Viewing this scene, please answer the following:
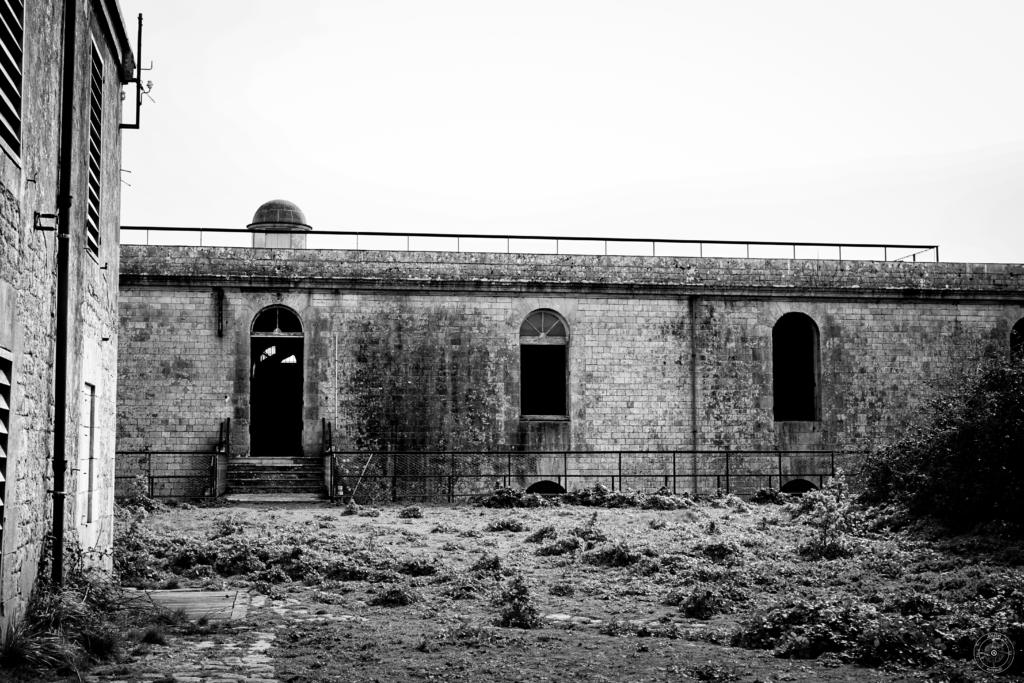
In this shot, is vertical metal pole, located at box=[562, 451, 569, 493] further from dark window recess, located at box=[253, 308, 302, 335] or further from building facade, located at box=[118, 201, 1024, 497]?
Answer: dark window recess, located at box=[253, 308, 302, 335]

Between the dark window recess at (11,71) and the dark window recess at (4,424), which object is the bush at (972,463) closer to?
the dark window recess at (4,424)

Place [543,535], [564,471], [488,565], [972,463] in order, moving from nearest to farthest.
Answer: [488,565] < [972,463] < [543,535] < [564,471]

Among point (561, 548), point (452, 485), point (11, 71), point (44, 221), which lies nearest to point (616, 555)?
point (561, 548)

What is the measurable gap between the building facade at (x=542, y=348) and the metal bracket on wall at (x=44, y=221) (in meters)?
14.4

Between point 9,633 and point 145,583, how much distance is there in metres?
4.67

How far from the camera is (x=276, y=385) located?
26031mm

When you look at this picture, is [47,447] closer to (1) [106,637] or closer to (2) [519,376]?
(1) [106,637]

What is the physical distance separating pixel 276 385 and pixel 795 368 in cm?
1260

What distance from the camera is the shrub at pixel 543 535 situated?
15617 mm

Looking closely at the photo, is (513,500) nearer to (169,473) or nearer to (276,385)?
(169,473)

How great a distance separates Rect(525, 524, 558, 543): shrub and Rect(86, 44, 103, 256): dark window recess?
7.53 meters

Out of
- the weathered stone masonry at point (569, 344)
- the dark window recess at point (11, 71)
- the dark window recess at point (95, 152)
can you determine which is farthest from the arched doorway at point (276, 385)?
the dark window recess at point (11, 71)

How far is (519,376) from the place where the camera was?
23.9 metres

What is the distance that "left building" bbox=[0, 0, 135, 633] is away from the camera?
7492 mm
